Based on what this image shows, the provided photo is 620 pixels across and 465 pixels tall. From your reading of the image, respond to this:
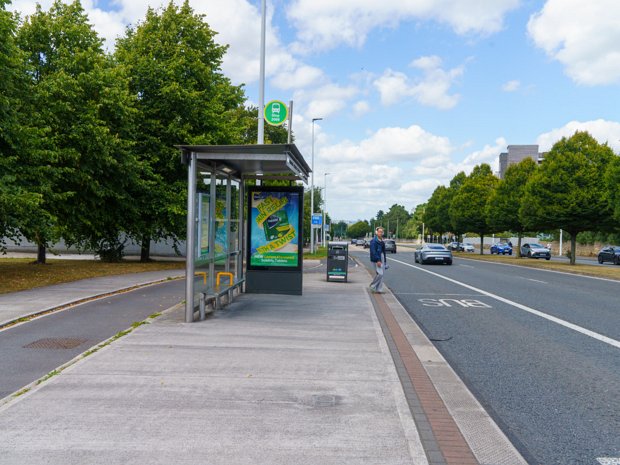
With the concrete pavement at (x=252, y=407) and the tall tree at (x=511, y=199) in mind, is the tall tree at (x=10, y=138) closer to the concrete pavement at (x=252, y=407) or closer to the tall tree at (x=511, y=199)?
the concrete pavement at (x=252, y=407)

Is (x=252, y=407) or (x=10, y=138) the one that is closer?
(x=252, y=407)

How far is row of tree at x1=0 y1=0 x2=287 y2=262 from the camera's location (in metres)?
16.1

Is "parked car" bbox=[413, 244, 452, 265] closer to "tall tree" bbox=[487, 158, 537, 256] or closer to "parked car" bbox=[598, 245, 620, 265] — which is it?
"parked car" bbox=[598, 245, 620, 265]

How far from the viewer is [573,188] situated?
3419cm

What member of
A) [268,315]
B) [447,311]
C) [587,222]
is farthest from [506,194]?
[268,315]

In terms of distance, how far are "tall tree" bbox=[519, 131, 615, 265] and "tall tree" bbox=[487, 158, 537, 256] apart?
1106cm

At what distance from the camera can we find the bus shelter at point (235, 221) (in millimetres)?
9016

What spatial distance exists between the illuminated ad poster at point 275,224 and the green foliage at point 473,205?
152 feet

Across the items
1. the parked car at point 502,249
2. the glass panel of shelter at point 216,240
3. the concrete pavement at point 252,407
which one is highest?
the glass panel of shelter at point 216,240

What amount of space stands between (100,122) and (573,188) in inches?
1101

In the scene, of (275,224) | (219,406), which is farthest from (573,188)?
(219,406)

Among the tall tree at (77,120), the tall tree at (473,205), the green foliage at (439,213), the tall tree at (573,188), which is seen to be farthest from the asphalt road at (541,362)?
the green foliage at (439,213)

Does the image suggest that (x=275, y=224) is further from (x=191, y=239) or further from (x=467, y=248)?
(x=467, y=248)

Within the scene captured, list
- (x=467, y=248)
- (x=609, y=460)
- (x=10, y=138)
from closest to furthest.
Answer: (x=609, y=460) → (x=10, y=138) → (x=467, y=248)
